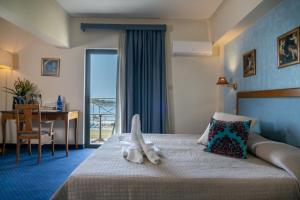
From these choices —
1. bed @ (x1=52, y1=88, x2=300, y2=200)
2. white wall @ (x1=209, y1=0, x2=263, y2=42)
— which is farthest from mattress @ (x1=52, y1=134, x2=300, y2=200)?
white wall @ (x1=209, y1=0, x2=263, y2=42)

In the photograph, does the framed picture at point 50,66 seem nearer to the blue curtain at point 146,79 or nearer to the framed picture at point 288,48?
the blue curtain at point 146,79

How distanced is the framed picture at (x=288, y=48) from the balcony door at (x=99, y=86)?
2894mm

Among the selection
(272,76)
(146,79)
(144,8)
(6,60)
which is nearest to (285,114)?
(272,76)

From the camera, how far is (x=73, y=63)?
4.29m

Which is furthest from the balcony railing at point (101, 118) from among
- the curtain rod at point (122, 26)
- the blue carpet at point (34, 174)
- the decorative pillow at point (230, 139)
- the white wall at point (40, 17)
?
the decorative pillow at point (230, 139)

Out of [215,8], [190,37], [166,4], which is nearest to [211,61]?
[190,37]

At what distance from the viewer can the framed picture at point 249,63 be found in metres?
2.91

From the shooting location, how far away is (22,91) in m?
4.11

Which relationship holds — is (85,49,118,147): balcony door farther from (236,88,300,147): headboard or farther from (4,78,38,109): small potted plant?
(236,88,300,147): headboard

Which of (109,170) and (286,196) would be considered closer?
(286,196)

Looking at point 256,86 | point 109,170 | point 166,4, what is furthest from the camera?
point 166,4

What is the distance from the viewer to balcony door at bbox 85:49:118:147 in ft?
14.4

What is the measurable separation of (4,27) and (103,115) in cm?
259

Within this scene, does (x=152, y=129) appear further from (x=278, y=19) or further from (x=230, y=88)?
(x=278, y=19)
